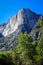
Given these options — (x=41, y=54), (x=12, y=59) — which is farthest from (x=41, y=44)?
(x=12, y=59)

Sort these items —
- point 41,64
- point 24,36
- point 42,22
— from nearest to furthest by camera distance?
point 42,22 → point 41,64 → point 24,36

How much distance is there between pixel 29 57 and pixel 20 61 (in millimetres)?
6234

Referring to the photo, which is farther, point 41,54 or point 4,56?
point 4,56

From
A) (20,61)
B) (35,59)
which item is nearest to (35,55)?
(35,59)

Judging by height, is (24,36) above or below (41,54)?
above

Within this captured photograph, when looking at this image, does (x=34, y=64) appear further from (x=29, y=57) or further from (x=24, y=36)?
(x=24, y=36)

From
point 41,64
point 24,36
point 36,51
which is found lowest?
point 41,64

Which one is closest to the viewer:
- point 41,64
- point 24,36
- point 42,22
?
point 42,22

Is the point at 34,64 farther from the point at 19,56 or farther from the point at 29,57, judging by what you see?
the point at 19,56

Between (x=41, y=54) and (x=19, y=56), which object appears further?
(x=19, y=56)

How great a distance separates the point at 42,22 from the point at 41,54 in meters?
11.0

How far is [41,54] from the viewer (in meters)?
65.9

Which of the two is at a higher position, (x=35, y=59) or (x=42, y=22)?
(x=42, y=22)

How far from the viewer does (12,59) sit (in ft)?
240
